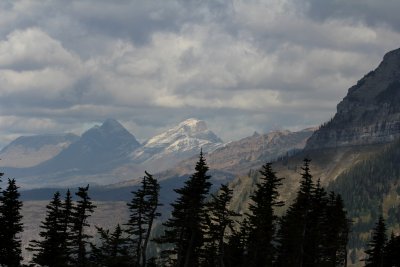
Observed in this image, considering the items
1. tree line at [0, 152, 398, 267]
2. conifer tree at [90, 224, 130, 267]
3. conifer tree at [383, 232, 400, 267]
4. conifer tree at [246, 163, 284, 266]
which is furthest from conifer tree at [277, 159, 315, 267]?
conifer tree at [90, 224, 130, 267]

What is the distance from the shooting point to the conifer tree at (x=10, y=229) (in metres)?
66.4

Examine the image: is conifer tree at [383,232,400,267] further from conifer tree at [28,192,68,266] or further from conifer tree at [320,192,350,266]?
conifer tree at [28,192,68,266]

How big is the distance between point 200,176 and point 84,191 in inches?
587

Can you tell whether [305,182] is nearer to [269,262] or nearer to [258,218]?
[258,218]

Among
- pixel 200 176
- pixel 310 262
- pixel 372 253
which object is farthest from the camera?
pixel 372 253

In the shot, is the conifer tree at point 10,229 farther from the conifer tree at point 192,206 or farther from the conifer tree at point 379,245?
the conifer tree at point 379,245

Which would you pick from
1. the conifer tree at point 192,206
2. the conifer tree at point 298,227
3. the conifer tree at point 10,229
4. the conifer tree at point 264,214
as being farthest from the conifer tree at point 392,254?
the conifer tree at point 10,229

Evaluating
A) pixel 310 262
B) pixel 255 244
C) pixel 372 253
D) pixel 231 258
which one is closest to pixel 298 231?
pixel 255 244

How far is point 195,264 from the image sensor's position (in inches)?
3610

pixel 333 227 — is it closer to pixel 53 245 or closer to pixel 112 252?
pixel 112 252

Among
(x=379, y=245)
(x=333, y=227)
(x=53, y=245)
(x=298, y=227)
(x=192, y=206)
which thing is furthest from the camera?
(x=379, y=245)

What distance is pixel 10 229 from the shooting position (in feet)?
227

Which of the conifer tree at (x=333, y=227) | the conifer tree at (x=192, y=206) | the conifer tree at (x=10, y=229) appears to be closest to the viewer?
the conifer tree at (x=10, y=229)

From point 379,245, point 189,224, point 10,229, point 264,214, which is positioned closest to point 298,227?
point 264,214
